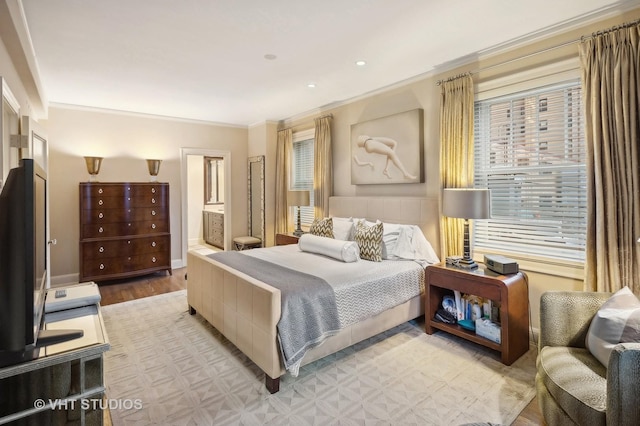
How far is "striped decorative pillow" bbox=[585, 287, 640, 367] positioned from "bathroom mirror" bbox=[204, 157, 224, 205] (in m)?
7.83

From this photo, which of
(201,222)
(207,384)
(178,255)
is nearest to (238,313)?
(207,384)

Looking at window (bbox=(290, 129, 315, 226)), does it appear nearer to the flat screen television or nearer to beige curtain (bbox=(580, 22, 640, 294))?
beige curtain (bbox=(580, 22, 640, 294))

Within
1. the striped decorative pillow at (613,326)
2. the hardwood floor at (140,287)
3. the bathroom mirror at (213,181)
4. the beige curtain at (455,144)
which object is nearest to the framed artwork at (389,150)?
the beige curtain at (455,144)

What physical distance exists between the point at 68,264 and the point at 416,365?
504cm

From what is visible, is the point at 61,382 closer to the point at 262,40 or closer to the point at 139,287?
the point at 262,40

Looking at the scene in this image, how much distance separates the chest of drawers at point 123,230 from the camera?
181 inches

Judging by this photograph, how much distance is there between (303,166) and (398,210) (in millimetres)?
2288

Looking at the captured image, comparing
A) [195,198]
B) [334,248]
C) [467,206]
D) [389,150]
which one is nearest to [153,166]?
[195,198]

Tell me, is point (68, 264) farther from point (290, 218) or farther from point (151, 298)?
point (290, 218)

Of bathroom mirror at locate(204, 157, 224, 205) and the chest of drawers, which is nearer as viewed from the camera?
the chest of drawers

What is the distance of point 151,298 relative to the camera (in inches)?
163

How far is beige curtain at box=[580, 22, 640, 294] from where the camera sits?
89.0 inches

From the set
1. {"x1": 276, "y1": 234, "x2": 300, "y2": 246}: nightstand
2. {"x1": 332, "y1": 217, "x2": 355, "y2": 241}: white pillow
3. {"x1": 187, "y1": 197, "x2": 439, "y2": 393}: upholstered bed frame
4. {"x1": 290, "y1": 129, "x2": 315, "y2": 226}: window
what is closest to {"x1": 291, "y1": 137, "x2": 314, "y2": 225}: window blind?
{"x1": 290, "y1": 129, "x2": 315, "y2": 226}: window

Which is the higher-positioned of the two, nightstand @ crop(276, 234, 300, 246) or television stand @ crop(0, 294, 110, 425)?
nightstand @ crop(276, 234, 300, 246)
